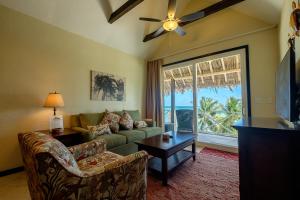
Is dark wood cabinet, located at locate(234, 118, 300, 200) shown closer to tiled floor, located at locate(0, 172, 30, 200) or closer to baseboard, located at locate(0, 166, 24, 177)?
tiled floor, located at locate(0, 172, 30, 200)

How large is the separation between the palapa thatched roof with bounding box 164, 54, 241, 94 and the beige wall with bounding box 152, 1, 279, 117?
33 cm

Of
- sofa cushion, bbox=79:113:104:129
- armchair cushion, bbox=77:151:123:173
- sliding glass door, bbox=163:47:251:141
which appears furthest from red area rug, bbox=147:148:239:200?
sofa cushion, bbox=79:113:104:129

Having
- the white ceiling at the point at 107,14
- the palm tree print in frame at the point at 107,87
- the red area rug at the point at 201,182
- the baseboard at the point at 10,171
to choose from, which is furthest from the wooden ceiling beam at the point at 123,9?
the baseboard at the point at 10,171

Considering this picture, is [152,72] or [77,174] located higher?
[152,72]

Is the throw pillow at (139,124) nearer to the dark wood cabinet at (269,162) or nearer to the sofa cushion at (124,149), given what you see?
the sofa cushion at (124,149)

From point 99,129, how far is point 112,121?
0.48 m

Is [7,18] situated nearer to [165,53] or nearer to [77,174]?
[77,174]

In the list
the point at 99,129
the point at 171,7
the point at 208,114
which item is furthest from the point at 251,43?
the point at 99,129

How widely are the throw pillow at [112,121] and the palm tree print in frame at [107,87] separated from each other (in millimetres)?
585

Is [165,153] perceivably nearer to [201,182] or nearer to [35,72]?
[201,182]

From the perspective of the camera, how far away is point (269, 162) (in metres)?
1.19

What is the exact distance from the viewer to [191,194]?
187 cm

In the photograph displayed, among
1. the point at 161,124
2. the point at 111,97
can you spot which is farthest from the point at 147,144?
the point at 161,124

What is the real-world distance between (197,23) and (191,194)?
388cm
